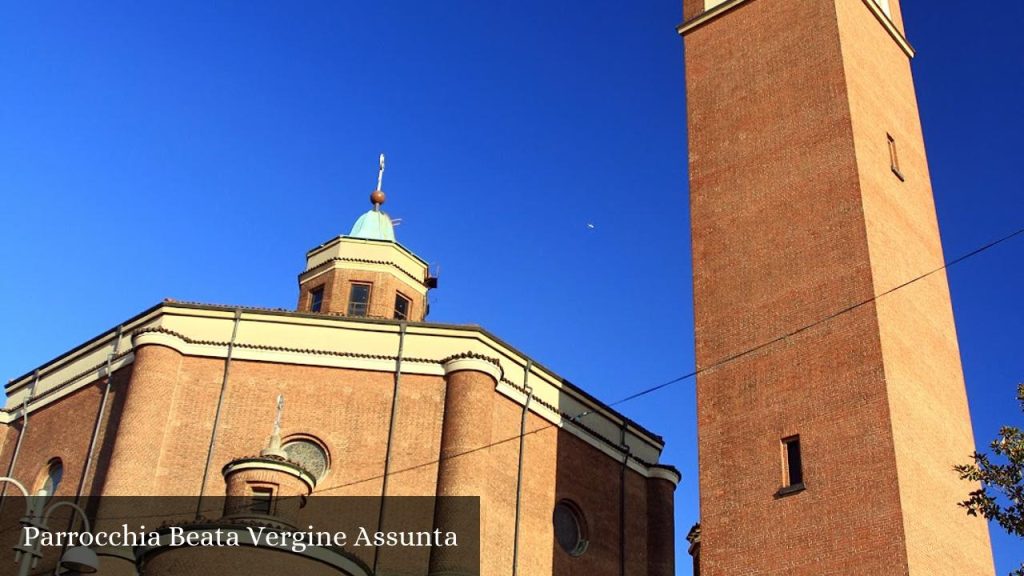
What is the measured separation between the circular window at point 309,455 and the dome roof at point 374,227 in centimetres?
1054

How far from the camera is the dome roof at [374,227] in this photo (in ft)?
111

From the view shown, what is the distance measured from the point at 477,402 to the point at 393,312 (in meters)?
7.88

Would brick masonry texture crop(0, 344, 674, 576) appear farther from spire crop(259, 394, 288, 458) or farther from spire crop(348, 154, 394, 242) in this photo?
spire crop(348, 154, 394, 242)

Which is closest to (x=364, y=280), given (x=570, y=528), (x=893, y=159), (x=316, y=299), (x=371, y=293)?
(x=371, y=293)

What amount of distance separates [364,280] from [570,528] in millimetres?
9885

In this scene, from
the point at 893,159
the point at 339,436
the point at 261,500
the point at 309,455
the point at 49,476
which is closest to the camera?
the point at 261,500

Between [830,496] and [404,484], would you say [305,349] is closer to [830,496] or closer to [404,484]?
[404,484]

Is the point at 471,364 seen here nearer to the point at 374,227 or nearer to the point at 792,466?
the point at 792,466

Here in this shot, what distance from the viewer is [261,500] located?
21.2m

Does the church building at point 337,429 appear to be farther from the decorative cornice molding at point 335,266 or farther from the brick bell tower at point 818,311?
the decorative cornice molding at point 335,266

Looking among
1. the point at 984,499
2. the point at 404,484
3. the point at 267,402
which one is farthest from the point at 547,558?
the point at 984,499

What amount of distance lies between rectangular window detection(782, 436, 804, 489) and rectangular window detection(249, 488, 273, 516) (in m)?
9.88

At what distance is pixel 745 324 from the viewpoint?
20.6m

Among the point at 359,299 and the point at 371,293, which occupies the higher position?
the point at 371,293
